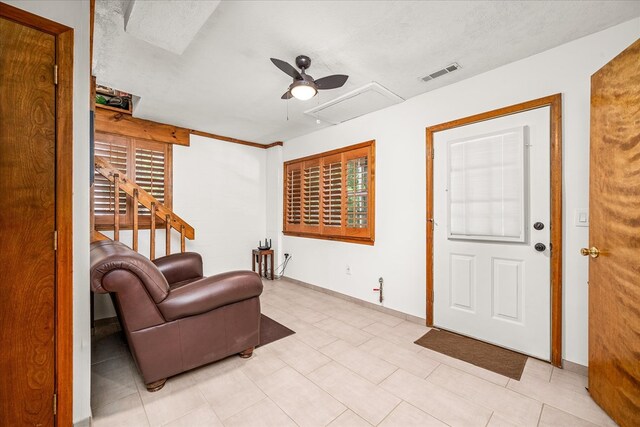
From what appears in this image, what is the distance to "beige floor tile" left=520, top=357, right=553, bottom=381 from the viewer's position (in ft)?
6.54

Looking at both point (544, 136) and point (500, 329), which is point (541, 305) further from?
point (544, 136)

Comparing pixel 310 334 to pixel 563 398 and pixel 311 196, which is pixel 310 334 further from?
pixel 311 196

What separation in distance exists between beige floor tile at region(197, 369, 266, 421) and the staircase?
2053 mm

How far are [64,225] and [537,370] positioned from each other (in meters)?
3.28

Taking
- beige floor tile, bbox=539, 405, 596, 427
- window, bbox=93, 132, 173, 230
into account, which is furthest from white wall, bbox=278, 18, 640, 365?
window, bbox=93, 132, 173, 230

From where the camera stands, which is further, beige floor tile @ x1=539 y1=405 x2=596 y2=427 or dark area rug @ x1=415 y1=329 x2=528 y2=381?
dark area rug @ x1=415 y1=329 x2=528 y2=381

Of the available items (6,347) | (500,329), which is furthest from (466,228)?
(6,347)

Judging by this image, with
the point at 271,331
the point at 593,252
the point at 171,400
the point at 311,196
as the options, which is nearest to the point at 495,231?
the point at 593,252

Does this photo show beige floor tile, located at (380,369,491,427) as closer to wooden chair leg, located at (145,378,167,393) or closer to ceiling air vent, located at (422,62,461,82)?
wooden chair leg, located at (145,378,167,393)

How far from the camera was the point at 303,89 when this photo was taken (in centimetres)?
215

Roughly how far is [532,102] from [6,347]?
3.71 m

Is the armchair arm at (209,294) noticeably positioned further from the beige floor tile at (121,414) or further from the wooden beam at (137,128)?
the wooden beam at (137,128)

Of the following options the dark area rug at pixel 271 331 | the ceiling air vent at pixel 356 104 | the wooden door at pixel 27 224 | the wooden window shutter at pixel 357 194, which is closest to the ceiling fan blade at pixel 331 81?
the ceiling air vent at pixel 356 104

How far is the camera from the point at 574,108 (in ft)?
6.75
